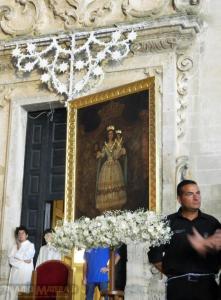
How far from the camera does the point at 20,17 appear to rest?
11.5 meters

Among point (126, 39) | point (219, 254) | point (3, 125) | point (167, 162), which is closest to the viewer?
point (219, 254)

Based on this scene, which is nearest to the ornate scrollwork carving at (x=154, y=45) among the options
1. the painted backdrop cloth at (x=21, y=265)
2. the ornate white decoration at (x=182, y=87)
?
the ornate white decoration at (x=182, y=87)

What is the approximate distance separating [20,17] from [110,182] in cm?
397

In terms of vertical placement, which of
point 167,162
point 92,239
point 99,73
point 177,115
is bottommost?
point 92,239

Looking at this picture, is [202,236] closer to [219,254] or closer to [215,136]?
[219,254]

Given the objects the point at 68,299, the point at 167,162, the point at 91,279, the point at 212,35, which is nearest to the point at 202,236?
the point at 68,299

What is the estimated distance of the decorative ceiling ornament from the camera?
10315 mm

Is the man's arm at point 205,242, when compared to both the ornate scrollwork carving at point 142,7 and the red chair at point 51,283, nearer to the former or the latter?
the red chair at point 51,283

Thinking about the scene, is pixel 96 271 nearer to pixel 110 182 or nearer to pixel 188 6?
pixel 110 182

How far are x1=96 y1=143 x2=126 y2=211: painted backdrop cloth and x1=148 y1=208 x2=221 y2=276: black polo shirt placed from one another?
17.0ft

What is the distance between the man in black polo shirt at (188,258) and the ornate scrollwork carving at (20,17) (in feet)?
25.3

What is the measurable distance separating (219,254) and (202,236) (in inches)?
6.6

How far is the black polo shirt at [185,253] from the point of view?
407 cm

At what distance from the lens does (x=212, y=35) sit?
10031mm
